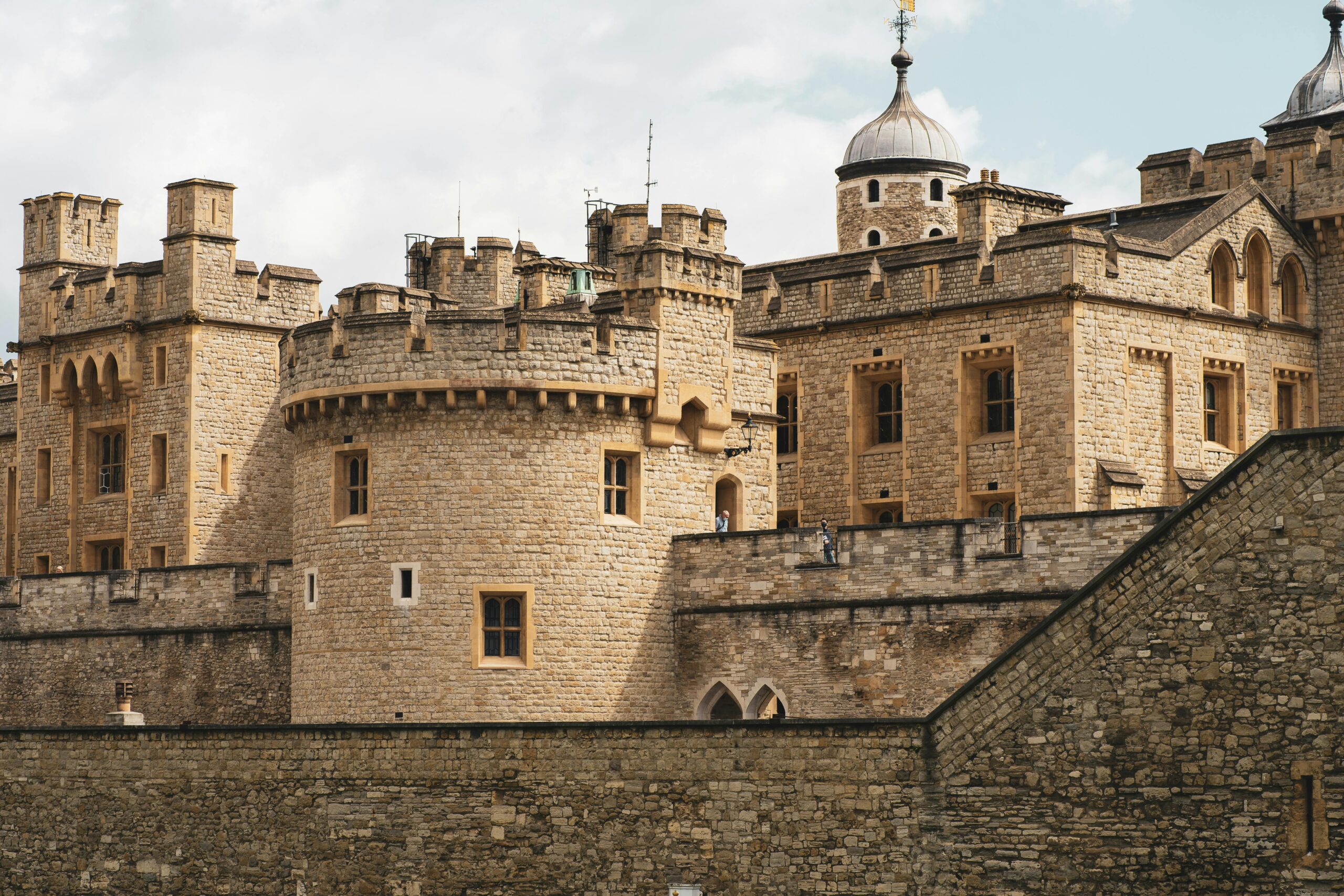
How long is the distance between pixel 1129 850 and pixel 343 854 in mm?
10597

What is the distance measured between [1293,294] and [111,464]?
2436 cm

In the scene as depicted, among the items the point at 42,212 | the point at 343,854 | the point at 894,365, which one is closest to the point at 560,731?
the point at 343,854

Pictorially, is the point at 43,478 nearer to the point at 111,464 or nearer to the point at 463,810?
the point at 111,464

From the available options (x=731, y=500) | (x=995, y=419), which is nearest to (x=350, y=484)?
(x=731, y=500)

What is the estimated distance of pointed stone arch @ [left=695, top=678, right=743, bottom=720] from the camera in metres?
38.1

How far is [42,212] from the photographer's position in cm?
5469

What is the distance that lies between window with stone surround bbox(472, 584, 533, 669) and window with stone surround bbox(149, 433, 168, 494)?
15289 mm

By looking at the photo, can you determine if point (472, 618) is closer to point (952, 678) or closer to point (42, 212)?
point (952, 678)

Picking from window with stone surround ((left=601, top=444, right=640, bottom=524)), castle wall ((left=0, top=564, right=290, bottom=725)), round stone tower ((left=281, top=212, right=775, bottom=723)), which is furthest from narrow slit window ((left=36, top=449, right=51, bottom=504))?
window with stone surround ((left=601, top=444, right=640, bottom=524))

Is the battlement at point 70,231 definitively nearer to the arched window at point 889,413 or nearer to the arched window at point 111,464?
the arched window at point 111,464

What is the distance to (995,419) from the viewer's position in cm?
4456

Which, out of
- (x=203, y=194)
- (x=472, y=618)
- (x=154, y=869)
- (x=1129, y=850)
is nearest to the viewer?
(x=1129, y=850)

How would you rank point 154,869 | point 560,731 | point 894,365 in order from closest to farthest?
1. point 560,731
2. point 154,869
3. point 894,365

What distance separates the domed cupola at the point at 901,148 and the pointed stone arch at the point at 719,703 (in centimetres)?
2179
